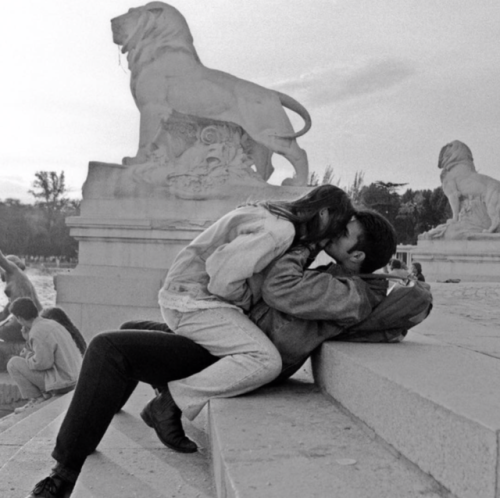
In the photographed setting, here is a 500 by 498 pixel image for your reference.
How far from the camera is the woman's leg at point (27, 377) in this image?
5.16 metres

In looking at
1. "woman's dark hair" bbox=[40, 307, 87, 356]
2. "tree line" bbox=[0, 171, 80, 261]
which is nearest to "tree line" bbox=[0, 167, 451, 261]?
"tree line" bbox=[0, 171, 80, 261]

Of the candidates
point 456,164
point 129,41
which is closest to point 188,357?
point 129,41

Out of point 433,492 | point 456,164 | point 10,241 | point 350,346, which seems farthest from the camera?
point 10,241

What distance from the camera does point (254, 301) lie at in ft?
7.72

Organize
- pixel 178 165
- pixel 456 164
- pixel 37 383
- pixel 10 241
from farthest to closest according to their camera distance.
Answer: pixel 10 241 → pixel 456 164 → pixel 178 165 → pixel 37 383

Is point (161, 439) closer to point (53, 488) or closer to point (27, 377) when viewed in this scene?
point (53, 488)

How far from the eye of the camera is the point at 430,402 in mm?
1436

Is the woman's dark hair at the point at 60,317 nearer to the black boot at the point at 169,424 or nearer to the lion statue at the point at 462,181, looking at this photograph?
the black boot at the point at 169,424

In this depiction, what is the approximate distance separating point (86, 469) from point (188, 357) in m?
0.52

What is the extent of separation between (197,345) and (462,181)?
45.5ft

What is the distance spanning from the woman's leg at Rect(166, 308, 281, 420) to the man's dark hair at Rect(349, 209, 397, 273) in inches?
20.2

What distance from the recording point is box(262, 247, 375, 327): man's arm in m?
2.16

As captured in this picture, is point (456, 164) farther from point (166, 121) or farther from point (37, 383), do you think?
A: point (37, 383)

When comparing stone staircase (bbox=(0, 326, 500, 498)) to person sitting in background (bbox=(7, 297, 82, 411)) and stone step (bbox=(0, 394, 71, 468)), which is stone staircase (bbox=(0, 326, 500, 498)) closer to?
stone step (bbox=(0, 394, 71, 468))
